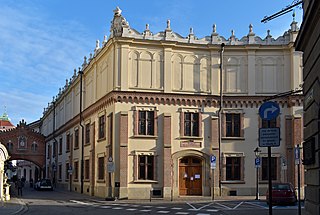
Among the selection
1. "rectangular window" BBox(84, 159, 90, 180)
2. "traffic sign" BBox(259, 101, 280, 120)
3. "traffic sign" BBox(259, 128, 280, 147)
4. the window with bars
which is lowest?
"rectangular window" BBox(84, 159, 90, 180)

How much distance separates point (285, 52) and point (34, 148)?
51.3m

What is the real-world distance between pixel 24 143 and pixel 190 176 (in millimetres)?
Answer: 46953

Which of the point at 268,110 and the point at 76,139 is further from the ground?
the point at 76,139

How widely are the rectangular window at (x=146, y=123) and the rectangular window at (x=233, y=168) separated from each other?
6.75 metres

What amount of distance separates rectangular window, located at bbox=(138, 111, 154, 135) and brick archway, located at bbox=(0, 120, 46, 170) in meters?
44.2

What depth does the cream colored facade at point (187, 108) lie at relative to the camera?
128 ft

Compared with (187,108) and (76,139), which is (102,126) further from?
(76,139)

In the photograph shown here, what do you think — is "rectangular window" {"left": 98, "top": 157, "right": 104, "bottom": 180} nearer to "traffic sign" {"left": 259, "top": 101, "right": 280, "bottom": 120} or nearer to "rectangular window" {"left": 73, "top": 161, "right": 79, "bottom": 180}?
"rectangular window" {"left": 73, "top": 161, "right": 79, "bottom": 180}

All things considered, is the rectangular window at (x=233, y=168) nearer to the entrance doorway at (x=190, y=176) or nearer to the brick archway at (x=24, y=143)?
the entrance doorway at (x=190, y=176)

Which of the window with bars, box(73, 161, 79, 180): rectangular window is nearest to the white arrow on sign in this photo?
the window with bars

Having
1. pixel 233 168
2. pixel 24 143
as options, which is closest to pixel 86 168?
pixel 233 168

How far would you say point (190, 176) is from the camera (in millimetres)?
40625

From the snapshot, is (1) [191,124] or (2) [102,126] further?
(2) [102,126]

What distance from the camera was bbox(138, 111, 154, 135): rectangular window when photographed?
39.5 metres
